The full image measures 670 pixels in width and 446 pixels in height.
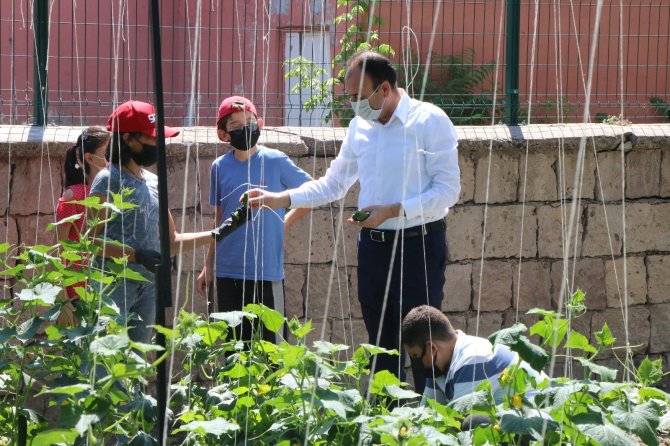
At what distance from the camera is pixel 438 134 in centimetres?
444

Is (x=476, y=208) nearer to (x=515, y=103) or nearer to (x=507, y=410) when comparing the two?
(x=515, y=103)

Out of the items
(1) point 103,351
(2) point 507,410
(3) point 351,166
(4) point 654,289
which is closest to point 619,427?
(2) point 507,410

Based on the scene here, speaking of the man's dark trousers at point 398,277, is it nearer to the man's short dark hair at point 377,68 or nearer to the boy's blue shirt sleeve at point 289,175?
the boy's blue shirt sleeve at point 289,175

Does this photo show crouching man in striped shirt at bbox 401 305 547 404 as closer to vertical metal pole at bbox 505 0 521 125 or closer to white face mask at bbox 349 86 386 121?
white face mask at bbox 349 86 386 121

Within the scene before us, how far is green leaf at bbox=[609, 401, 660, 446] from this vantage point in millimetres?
2533

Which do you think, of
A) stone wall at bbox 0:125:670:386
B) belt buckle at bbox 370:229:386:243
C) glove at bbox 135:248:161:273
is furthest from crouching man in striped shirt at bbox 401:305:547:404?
stone wall at bbox 0:125:670:386

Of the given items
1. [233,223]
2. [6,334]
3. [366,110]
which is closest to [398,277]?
[366,110]

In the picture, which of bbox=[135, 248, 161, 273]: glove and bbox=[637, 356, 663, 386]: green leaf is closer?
bbox=[637, 356, 663, 386]: green leaf

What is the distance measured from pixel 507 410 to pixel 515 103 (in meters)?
3.92

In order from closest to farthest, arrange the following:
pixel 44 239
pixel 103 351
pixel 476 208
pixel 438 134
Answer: pixel 103 351 < pixel 438 134 < pixel 44 239 < pixel 476 208

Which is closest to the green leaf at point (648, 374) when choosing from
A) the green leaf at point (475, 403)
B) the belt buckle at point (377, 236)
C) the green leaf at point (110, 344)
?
the green leaf at point (475, 403)

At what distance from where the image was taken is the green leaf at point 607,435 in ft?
8.06

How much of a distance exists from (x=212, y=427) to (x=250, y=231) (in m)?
2.45

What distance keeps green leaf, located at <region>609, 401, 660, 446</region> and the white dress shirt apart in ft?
5.79
